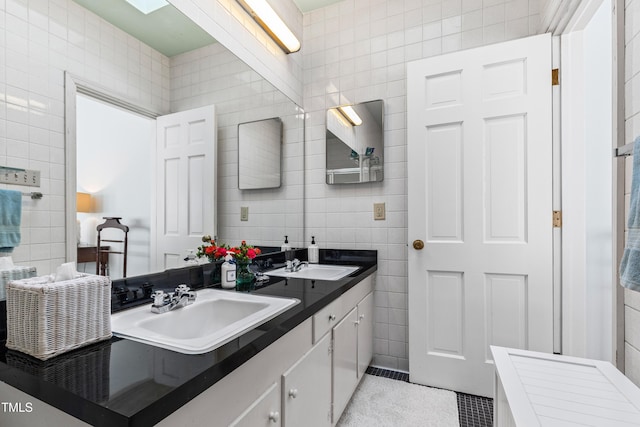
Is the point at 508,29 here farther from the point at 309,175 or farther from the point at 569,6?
the point at 309,175

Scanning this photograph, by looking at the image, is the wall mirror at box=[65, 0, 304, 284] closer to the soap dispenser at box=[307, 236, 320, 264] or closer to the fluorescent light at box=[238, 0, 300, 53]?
the soap dispenser at box=[307, 236, 320, 264]

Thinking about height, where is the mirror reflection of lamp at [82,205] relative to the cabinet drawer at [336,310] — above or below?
above

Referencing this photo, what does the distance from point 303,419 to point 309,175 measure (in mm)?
1735

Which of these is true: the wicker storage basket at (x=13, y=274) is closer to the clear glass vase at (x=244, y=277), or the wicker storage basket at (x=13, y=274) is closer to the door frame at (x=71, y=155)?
the door frame at (x=71, y=155)

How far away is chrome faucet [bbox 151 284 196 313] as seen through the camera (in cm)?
105

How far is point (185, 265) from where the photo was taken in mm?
1344

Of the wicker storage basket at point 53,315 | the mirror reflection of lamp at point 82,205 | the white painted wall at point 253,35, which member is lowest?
the wicker storage basket at point 53,315

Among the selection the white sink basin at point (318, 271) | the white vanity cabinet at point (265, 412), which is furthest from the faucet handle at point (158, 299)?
the white sink basin at point (318, 271)

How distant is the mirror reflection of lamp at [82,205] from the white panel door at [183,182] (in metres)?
0.25

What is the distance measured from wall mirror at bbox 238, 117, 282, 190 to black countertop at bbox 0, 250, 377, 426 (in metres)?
1.14

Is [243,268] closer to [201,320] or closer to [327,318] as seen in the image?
[201,320]

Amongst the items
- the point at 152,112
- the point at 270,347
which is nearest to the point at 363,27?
the point at 152,112

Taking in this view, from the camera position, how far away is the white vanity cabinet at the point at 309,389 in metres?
1.03

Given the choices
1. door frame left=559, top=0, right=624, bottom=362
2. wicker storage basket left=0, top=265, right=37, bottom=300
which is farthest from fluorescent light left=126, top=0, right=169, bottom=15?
door frame left=559, top=0, right=624, bottom=362
